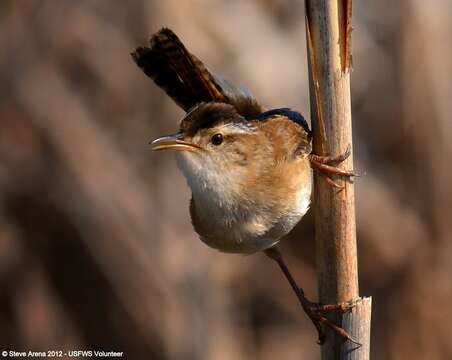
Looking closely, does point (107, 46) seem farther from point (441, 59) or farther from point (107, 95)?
point (441, 59)

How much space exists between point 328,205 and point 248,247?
0.42 m

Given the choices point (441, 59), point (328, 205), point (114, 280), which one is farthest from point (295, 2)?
point (328, 205)

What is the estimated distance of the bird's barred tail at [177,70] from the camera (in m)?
2.50

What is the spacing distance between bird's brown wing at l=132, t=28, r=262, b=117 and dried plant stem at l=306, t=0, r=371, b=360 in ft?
1.75

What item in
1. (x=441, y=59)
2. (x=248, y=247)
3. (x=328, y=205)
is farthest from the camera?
(x=441, y=59)

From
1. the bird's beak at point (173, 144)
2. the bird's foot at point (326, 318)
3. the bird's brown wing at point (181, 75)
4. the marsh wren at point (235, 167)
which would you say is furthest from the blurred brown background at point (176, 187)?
the bird's foot at point (326, 318)

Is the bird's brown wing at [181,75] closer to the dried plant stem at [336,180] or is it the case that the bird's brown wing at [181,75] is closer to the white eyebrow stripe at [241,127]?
the white eyebrow stripe at [241,127]

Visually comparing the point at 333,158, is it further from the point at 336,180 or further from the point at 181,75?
the point at 181,75

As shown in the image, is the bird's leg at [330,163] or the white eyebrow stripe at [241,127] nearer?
the bird's leg at [330,163]

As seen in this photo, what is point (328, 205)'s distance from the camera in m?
2.26

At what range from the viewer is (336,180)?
2279 mm

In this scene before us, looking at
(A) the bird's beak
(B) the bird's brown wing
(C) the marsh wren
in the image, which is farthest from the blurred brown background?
(A) the bird's beak

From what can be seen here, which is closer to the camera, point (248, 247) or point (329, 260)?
point (329, 260)

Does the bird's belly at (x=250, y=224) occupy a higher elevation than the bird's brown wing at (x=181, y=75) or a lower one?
lower
